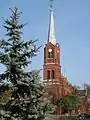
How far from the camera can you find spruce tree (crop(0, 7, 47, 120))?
15.6 m

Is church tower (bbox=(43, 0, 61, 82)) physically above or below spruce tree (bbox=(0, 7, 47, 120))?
above

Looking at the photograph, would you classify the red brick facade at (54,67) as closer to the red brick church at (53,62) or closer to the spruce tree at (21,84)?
the red brick church at (53,62)

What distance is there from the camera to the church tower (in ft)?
367

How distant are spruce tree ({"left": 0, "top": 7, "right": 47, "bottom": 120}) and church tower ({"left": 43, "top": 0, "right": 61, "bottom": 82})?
94.6 meters

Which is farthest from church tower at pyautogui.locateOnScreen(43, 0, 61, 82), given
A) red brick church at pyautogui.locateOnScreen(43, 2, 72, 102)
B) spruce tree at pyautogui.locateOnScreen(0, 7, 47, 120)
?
spruce tree at pyautogui.locateOnScreen(0, 7, 47, 120)

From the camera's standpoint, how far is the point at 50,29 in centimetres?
11288

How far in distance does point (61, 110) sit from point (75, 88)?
1922 centimetres

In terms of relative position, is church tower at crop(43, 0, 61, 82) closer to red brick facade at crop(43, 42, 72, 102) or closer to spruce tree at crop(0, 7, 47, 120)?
red brick facade at crop(43, 42, 72, 102)

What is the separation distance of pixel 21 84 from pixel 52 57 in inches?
3876

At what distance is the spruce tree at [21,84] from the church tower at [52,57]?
3723 inches

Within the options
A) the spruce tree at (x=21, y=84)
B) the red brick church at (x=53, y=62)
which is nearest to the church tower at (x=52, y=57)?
the red brick church at (x=53, y=62)

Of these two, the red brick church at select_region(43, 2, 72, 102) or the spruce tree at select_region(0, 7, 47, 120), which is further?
the red brick church at select_region(43, 2, 72, 102)

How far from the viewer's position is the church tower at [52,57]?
11175 cm

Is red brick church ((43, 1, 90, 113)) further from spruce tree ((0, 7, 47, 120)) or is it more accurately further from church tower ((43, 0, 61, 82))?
spruce tree ((0, 7, 47, 120))
